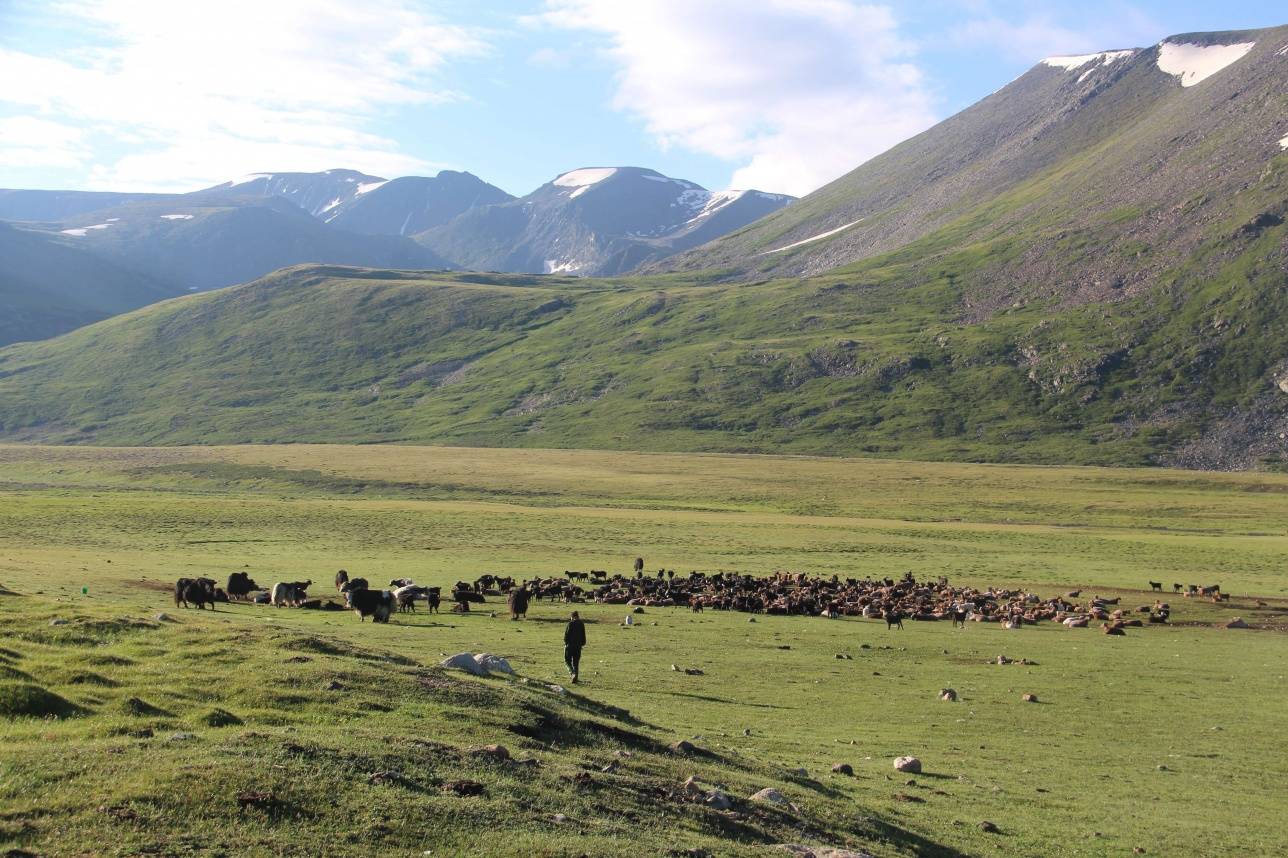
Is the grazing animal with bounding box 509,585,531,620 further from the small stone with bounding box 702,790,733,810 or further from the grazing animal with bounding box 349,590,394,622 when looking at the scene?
the small stone with bounding box 702,790,733,810

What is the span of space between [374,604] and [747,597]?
17595mm

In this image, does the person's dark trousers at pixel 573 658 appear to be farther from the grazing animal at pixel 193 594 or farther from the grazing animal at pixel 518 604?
the grazing animal at pixel 193 594

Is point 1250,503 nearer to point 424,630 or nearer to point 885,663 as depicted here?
point 885,663

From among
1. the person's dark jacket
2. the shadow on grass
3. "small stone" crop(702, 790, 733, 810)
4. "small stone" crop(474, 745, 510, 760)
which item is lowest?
the shadow on grass

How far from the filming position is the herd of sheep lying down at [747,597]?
40.7 meters

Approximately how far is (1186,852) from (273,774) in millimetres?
14339

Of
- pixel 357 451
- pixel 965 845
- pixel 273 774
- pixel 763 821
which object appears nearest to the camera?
pixel 273 774

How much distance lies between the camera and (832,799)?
56.4 ft

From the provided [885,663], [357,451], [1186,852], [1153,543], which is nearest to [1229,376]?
[1153,543]

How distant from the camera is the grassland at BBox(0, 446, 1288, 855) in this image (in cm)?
1245

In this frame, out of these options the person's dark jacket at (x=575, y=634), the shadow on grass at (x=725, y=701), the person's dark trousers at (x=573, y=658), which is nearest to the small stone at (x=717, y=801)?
the person's dark jacket at (x=575, y=634)

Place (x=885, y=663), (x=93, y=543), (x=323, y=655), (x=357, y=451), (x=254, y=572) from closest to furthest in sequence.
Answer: (x=323, y=655)
(x=885, y=663)
(x=254, y=572)
(x=93, y=543)
(x=357, y=451)

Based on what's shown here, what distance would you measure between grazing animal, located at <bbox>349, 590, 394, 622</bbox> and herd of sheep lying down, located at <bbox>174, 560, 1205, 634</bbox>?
0.06 meters

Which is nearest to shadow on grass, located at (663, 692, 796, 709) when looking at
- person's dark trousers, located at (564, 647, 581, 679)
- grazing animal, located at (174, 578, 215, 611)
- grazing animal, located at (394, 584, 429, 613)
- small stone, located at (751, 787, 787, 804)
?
person's dark trousers, located at (564, 647, 581, 679)
